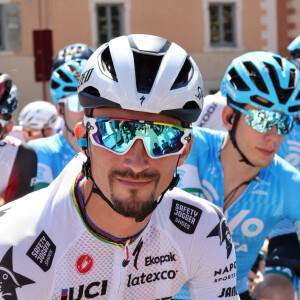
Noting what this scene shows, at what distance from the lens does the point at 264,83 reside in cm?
515

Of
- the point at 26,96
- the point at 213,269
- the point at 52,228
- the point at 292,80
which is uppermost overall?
the point at 292,80

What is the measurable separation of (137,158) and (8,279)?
0.73m

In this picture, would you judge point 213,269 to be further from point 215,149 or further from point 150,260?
point 215,149

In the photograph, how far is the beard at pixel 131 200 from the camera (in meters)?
3.21

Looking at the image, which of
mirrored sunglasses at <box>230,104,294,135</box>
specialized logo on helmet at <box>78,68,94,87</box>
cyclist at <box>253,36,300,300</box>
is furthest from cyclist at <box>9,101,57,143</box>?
specialized logo on helmet at <box>78,68,94,87</box>

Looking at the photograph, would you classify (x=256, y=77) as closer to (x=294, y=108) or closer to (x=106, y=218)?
(x=294, y=108)

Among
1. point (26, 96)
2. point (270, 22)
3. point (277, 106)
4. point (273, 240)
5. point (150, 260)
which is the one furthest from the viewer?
point (270, 22)

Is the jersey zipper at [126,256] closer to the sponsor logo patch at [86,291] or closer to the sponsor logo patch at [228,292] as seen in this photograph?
the sponsor logo patch at [86,291]

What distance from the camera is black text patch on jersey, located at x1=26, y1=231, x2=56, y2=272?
126 inches

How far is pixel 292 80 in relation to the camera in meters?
5.22

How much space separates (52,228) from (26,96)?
29.1 meters

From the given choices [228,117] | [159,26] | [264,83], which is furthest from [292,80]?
[159,26]

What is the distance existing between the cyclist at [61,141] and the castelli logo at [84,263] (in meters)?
2.95

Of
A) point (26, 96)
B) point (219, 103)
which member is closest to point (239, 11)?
point (26, 96)
